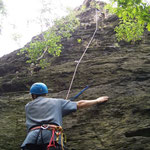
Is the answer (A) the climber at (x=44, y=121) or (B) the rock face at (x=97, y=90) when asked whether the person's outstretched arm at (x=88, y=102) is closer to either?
(A) the climber at (x=44, y=121)

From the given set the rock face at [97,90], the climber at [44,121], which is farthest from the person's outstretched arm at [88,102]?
the rock face at [97,90]

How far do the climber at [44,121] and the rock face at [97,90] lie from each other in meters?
0.86

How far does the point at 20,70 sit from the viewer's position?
8.08 metres

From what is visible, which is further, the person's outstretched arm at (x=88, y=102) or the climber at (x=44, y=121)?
the person's outstretched arm at (x=88, y=102)

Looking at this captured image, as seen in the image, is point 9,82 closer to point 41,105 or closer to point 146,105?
point 41,105

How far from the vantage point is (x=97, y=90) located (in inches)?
227

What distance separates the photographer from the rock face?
174 inches

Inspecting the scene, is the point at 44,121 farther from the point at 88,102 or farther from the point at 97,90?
the point at 97,90

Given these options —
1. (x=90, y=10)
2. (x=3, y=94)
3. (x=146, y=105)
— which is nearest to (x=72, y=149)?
(x=146, y=105)

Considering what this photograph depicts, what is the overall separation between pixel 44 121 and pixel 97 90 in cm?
255

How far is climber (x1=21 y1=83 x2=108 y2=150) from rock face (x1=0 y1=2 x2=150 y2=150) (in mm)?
855

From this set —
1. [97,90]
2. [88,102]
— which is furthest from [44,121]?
[97,90]

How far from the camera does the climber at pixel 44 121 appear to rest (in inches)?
134

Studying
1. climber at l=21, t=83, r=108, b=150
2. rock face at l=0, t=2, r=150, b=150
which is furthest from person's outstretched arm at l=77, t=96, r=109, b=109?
rock face at l=0, t=2, r=150, b=150
